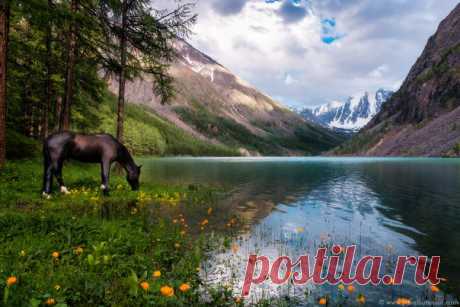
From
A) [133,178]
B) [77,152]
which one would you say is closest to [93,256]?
[77,152]

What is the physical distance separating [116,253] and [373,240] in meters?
9.67

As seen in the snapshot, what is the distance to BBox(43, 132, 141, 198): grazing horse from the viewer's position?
13.1 metres

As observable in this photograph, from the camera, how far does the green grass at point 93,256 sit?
5500mm

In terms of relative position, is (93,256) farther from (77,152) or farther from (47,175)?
(77,152)

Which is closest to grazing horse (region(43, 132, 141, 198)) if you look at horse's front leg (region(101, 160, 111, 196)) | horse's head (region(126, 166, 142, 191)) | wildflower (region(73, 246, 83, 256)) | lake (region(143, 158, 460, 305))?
horse's front leg (region(101, 160, 111, 196))

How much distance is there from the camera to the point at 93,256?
7.14 m

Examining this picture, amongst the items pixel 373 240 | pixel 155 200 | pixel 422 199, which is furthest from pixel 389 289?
pixel 422 199

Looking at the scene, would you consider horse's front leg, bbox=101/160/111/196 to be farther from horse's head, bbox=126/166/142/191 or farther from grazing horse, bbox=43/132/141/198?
horse's head, bbox=126/166/142/191

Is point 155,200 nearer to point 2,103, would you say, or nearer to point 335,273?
point 2,103

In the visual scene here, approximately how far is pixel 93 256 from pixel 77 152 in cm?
796

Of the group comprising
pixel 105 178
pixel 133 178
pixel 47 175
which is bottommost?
pixel 133 178

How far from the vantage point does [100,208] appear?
41.2 ft

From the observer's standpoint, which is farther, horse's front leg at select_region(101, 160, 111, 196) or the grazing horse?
horse's front leg at select_region(101, 160, 111, 196)

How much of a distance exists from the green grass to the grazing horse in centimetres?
90
